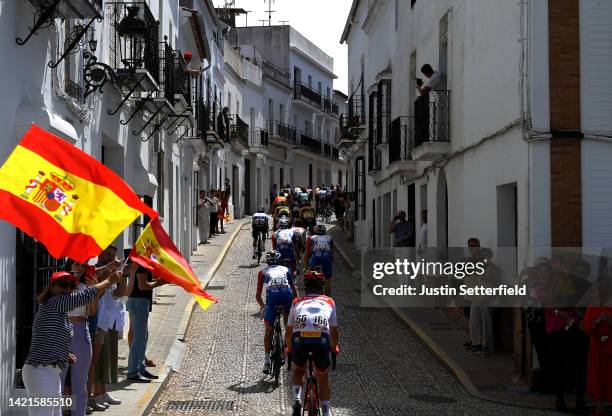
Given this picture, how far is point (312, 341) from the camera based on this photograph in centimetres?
931

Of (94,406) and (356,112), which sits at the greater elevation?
(356,112)

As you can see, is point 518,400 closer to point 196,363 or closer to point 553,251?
point 553,251

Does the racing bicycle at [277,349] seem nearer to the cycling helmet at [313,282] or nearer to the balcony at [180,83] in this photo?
the cycling helmet at [313,282]

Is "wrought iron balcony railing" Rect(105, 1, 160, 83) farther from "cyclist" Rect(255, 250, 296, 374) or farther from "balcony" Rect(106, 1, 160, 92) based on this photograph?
"cyclist" Rect(255, 250, 296, 374)

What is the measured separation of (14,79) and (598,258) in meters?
7.31

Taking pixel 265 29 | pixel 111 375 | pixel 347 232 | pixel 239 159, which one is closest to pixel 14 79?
pixel 111 375

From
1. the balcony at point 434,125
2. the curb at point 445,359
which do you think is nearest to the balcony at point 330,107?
the balcony at point 434,125

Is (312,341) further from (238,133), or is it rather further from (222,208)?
(238,133)

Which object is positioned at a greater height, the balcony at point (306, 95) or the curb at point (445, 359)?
the balcony at point (306, 95)

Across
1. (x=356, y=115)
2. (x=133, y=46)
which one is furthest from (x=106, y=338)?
(x=356, y=115)

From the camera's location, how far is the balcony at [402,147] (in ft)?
69.8

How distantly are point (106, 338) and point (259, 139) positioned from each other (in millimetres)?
36735

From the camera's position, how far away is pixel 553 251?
12.0m

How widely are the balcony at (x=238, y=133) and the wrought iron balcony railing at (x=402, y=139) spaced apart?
18.5 m
